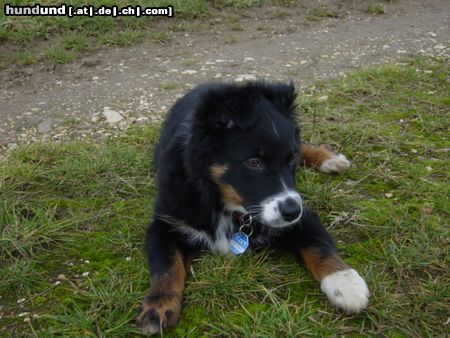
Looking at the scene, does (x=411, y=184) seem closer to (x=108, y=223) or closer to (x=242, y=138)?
(x=242, y=138)

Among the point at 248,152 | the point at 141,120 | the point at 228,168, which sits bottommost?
the point at 141,120

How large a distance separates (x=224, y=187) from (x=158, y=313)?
0.76 meters

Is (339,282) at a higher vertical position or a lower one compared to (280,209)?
lower

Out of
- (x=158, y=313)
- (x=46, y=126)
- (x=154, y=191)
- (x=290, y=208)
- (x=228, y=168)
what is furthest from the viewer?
(x=46, y=126)

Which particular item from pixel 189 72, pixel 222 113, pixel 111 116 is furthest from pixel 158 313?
pixel 189 72

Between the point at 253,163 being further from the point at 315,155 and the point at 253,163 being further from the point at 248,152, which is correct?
the point at 315,155

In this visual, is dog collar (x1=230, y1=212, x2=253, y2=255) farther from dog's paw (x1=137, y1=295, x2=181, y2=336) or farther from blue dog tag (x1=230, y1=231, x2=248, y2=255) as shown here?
dog's paw (x1=137, y1=295, x2=181, y2=336)

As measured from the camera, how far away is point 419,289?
9.01ft

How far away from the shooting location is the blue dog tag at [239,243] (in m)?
2.99

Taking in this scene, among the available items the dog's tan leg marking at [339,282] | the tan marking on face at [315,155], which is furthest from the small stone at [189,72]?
the dog's tan leg marking at [339,282]

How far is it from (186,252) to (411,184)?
1763 mm

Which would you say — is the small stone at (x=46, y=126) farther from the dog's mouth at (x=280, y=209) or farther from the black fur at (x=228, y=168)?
the dog's mouth at (x=280, y=209)

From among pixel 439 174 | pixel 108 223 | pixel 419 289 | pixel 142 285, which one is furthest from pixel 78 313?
pixel 439 174

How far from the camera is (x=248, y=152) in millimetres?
2699
